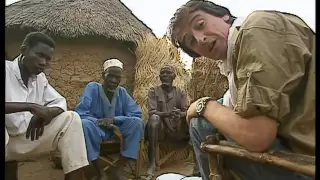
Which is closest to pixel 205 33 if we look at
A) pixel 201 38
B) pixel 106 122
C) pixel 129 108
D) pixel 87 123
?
pixel 201 38

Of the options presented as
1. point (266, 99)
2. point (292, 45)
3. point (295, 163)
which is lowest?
point (295, 163)

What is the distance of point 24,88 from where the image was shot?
156 centimetres

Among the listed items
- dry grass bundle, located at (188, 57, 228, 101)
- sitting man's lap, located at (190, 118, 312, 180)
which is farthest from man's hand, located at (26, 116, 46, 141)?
dry grass bundle, located at (188, 57, 228, 101)

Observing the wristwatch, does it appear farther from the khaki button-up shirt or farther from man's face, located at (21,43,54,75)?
man's face, located at (21,43,54,75)

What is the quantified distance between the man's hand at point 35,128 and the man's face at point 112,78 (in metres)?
1.24

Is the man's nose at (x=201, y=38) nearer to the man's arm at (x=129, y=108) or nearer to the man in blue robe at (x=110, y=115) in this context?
the man in blue robe at (x=110, y=115)

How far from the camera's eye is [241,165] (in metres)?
1.00

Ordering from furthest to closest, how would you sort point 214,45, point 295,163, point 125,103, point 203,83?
point 203,83 < point 125,103 < point 214,45 < point 295,163

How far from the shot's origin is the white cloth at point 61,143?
147cm

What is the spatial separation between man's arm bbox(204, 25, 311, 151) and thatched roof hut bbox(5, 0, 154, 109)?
3.58 m

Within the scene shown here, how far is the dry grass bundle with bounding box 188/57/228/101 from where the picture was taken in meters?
3.32

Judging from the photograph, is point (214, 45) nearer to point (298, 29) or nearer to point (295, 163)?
point (298, 29)

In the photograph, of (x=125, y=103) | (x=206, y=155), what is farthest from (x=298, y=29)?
(x=125, y=103)

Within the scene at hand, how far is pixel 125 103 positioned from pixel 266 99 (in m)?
2.01
